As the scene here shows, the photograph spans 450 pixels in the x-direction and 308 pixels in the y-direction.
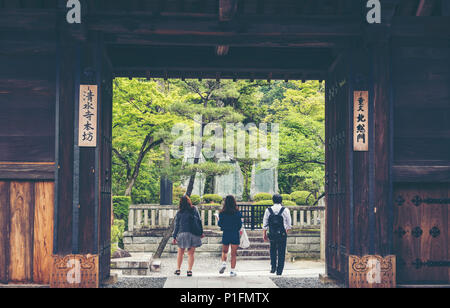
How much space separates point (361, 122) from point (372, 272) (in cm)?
261

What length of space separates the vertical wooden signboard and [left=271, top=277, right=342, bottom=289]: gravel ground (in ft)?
2.88

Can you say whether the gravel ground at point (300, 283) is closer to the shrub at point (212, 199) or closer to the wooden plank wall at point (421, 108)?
the wooden plank wall at point (421, 108)

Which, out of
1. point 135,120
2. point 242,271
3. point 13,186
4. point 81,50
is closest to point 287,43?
point 81,50

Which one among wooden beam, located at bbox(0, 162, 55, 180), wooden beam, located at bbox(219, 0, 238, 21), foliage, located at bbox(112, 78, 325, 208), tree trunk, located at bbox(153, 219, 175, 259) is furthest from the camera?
foliage, located at bbox(112, 78, 325, 208)

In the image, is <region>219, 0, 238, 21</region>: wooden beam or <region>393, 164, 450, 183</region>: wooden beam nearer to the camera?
<region>219, 0, 238, 21</region>: wooden beam

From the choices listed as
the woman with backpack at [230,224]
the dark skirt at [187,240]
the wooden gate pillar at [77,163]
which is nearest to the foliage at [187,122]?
the woman with backpack at [230,224]

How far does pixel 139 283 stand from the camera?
10.3m

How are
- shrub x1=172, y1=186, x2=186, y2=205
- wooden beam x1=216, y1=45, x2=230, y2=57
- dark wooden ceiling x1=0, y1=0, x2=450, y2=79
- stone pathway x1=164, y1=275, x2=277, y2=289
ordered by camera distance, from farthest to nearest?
shrub x1=172, y1=186, x2=186, y2=205
wooden beam x1=216, y1=45, x2=230, y2=57
stone pathway x1=164, y1=275, x2=277, y2=289
dark wooden ceiling x1=0, y1=0, x2=450, y2=79

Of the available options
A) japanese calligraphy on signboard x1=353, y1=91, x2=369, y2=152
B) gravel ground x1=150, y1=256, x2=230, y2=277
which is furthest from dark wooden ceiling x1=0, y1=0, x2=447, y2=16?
gravel ground x1=150, y1=256, x2=230, y2=277

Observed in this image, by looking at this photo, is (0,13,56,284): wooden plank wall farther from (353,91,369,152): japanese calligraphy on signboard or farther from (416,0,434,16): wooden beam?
(416,0,434,16): wooden beam

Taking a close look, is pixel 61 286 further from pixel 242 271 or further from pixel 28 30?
pixel 242 271

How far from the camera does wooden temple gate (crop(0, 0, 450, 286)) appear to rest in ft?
30.2

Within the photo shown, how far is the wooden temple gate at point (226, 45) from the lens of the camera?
9.20m

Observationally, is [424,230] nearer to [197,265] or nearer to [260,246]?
[197,265]
